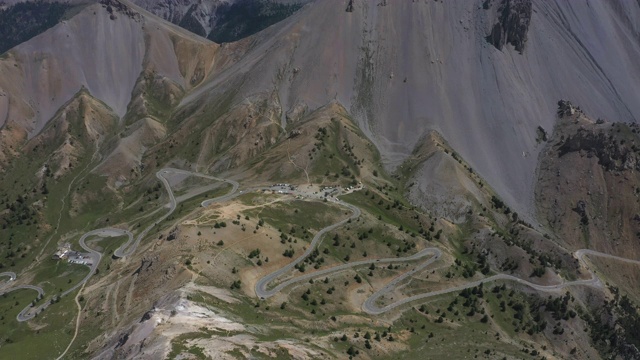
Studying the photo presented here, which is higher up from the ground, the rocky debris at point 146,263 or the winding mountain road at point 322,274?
the rocky debris at point 146,263

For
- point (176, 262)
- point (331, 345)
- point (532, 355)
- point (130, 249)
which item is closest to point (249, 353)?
point (331, 345)

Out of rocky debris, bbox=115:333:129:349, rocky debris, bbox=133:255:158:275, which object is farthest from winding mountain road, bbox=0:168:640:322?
rocky debris, bbox=115:333:129:349

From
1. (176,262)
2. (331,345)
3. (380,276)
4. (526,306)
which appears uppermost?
(176,262)

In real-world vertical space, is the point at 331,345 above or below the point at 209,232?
below

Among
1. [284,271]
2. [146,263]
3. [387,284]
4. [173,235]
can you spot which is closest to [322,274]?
[284,271]

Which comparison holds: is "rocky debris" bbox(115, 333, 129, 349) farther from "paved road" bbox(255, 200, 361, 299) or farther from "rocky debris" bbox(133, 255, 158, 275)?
"paved road" bbox(255, 200, 361, 299)

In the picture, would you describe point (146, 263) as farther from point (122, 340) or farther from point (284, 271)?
point (122, 340)

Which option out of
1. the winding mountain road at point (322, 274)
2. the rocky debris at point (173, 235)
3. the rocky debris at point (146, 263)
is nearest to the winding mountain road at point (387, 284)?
the winding mountain road at point (322, 274)

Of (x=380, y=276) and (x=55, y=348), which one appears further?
(x=380, y=276)

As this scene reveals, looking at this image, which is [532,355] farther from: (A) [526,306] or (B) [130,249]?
(B) [130,249]

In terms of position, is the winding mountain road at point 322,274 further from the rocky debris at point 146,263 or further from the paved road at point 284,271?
the rocky debris at point 146,263

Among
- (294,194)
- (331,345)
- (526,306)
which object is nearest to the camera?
(331,345)
